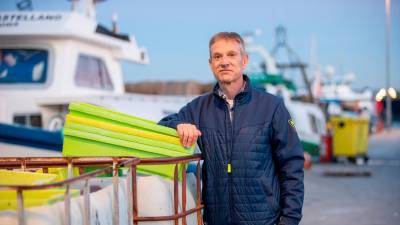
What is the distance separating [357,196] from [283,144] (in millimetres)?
7523

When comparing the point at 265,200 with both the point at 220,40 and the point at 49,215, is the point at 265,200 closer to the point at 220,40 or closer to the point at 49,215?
the point at 220,40

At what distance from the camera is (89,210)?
254 cm

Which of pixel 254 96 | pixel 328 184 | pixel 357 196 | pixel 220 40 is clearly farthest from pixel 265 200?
pixel 328 184

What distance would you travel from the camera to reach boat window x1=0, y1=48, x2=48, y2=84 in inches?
353

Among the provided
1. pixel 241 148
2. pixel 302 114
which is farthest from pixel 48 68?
pixel 302 114

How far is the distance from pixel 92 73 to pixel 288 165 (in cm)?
732

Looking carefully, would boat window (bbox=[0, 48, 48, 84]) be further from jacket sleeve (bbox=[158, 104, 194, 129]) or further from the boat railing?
jacket sleeve (bbox=[158, 104, 194, 129])

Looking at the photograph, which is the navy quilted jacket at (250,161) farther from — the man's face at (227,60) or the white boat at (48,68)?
the white boat at (48,68)

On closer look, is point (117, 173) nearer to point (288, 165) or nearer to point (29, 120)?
point (288, 165)

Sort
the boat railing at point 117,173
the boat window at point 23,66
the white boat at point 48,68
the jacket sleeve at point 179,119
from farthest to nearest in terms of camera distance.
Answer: the boat window at point 23,66
the white boat at point 48,68
the jacket sleeve at point 179,119
the boat railing at point 117,173

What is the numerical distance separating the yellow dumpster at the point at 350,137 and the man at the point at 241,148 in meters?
14.5

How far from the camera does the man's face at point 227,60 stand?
10.3ft

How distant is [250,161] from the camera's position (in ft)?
9.98

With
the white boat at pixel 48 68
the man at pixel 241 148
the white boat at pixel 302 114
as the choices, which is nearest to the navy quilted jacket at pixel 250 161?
the man at pixel 241 148
